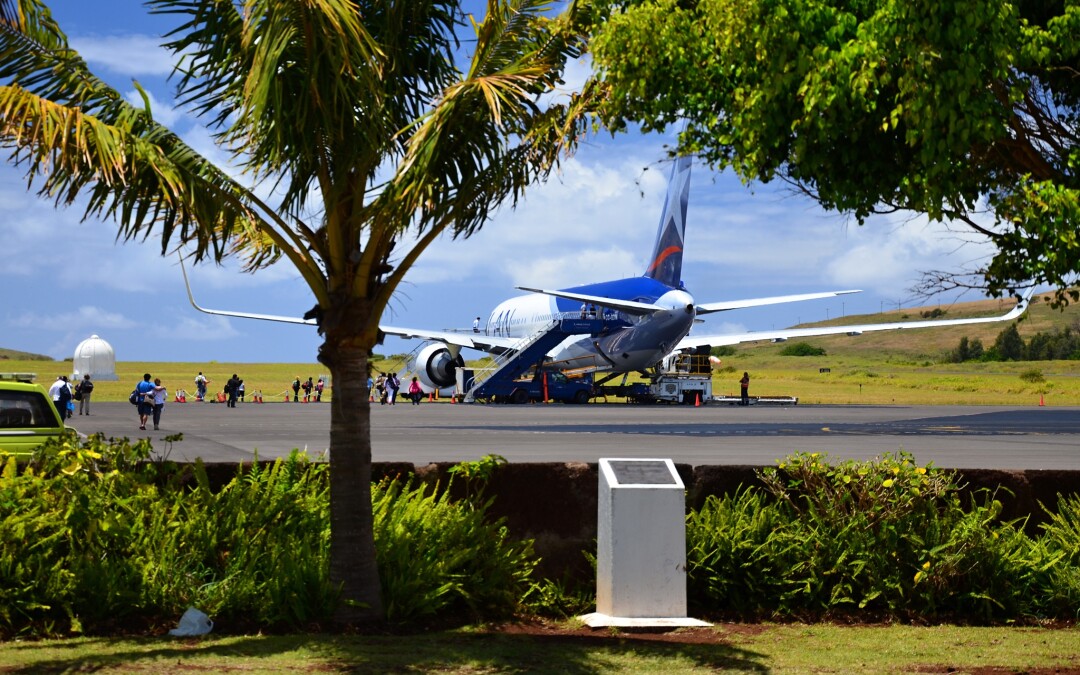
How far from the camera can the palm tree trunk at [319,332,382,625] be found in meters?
8.19

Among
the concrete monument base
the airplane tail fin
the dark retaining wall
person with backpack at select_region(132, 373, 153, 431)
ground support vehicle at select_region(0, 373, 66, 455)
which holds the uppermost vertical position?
the airplane tail fin

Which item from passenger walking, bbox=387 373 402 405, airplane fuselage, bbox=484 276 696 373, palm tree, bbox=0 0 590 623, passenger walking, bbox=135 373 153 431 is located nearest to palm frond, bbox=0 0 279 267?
palm tree, bbox=0 0 590 623

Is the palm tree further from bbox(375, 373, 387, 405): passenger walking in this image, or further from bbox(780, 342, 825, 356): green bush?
bbox(780, 342, 825, 356): green bush

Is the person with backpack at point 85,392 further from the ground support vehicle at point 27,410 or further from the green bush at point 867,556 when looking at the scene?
the green bush at point 867,556

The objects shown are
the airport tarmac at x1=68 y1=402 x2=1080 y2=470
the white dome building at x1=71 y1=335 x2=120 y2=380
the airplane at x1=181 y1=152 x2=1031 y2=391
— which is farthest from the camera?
the white dome building at x1=71 y1=335 x2=120 y2=380

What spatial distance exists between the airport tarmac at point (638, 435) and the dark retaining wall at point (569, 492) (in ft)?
26.1

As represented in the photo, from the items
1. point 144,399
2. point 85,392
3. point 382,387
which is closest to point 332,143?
point 144,399

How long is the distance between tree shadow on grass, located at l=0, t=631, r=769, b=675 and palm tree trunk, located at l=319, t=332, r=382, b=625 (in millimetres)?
352

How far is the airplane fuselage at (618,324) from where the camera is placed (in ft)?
175

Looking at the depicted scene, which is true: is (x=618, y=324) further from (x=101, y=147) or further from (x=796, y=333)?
(x=101, y=147)

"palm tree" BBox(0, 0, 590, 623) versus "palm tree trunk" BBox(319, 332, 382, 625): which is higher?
"palm tree" BBox(0, 0, 590, 623)

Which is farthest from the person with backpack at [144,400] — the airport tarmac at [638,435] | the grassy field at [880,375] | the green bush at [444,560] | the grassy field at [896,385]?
the green bush at [444,560]

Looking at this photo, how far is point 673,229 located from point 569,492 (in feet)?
164

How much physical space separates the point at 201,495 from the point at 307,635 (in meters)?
1.69
